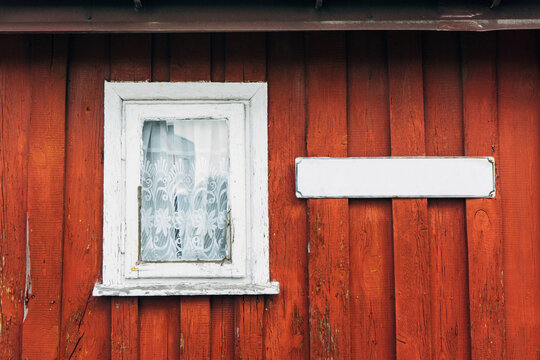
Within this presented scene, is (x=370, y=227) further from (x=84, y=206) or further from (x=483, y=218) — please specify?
(x=84, y=206)

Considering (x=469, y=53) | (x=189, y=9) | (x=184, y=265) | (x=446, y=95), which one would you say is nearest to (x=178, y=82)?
(x=189, y=9)

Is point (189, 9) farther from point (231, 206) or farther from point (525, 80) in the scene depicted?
point (525, 80)

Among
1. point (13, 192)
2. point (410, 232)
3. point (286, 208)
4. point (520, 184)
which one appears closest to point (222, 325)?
point (286, 208)

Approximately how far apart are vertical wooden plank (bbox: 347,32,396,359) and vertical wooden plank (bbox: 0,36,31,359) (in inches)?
67.0

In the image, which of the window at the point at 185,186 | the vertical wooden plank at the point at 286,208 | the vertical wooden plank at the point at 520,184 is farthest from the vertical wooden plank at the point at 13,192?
the vertical wooden plank at the point at 520,184

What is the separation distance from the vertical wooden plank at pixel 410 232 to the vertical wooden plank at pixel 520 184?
430mm

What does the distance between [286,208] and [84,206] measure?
1047 millimetres

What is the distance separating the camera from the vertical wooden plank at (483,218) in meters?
→ 2.15

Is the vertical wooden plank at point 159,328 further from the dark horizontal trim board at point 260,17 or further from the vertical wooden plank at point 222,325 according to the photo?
the dark horizontal trim board at point 260,17

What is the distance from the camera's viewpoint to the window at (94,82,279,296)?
2184 mm

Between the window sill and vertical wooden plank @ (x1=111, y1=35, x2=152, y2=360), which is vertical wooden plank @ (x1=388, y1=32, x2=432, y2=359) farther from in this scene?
vertical wooden plank @ (x1=111, y1=35, x2=152, y2=360)

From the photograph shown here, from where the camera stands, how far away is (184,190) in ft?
7.34

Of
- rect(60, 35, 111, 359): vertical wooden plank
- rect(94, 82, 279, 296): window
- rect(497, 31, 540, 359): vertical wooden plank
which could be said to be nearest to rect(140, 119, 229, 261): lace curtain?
rect(94, 82, 279, 296): window

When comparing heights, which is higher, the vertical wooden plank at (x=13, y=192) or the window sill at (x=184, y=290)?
the vertical wooden plank at (x=13, y=192)
